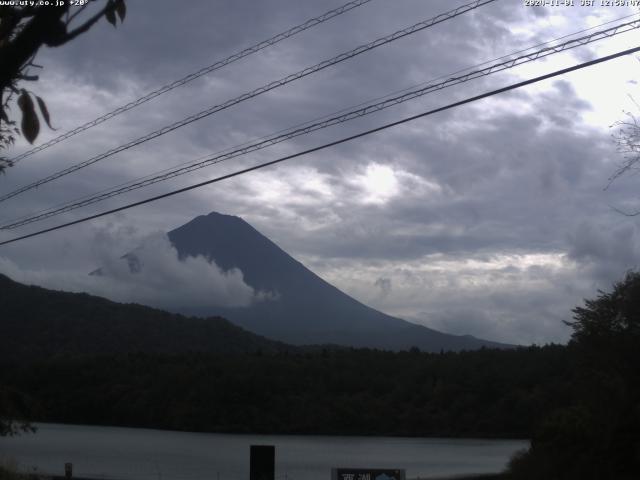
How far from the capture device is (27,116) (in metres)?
4.06

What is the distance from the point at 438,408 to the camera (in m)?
88.5

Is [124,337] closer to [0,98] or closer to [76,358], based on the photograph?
[76,358]

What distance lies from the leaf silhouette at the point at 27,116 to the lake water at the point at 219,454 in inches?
1365

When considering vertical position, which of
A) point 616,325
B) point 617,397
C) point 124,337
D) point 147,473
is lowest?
point 147,473

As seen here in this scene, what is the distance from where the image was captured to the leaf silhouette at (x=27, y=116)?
13.3 feet

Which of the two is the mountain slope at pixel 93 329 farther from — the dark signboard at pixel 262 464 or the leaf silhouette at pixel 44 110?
the leaf silhouette at pixel 44 110

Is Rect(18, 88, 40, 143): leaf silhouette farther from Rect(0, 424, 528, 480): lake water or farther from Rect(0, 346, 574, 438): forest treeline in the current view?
Rect(0, 346, 574, 438): forest treeline

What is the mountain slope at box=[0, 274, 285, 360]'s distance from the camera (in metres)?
90.8

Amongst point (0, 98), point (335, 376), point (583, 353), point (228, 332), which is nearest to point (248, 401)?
point (335, 376)

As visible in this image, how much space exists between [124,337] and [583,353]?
323ft

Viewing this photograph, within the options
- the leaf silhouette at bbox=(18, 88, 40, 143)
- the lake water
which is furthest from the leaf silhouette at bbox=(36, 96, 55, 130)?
the lake water

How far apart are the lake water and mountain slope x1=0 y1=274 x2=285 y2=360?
34.6 feet

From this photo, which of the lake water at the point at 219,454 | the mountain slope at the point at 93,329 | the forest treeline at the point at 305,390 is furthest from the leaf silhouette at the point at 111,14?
the mountain slope at the point at 93,329

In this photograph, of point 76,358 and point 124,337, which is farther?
point 124,337
